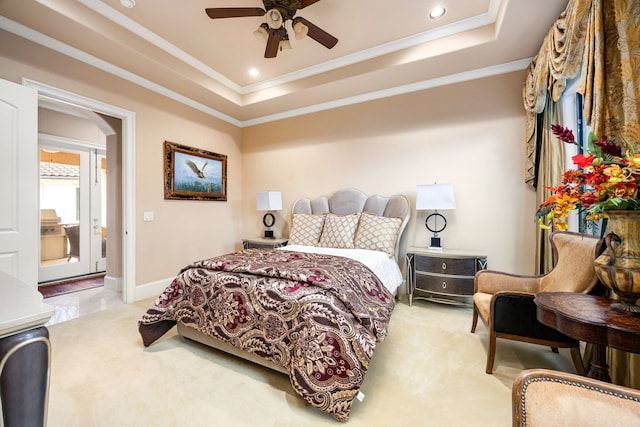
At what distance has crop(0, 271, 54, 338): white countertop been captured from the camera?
0.65 meters

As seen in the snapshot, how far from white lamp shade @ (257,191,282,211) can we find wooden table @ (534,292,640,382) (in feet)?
11.0

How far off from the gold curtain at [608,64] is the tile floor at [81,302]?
4.65 meters

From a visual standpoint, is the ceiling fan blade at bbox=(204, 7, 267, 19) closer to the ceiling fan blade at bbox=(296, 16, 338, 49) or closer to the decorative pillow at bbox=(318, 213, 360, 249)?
the ceiling fan blade at bbox=(296, 16, 338, 49)

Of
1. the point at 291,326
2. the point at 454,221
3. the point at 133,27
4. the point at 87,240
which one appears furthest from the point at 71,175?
the point at 454,221

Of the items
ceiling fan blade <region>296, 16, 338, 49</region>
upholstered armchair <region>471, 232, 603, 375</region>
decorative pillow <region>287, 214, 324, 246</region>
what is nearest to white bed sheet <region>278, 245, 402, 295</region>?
decorative pillow <region>287, 214, 324, 246</region>

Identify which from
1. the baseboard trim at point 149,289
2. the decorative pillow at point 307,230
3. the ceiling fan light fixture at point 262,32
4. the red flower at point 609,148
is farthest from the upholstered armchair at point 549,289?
the baseboard trim at point 149,289

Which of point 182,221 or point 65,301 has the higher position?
point 182,221

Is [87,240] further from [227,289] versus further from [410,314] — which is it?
[410,314]

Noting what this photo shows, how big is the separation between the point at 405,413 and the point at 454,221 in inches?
93.0

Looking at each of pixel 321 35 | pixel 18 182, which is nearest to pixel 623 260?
pixel 321 35

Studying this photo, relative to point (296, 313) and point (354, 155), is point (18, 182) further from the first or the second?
point (354, 155)

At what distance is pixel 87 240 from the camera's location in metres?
4.82

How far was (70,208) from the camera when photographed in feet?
15.4

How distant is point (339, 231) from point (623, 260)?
99.4 inches
